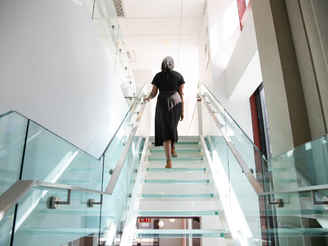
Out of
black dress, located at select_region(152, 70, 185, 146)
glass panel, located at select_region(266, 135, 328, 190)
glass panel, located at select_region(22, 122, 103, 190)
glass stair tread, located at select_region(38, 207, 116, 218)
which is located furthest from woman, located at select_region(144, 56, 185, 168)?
glass panel, located at select_region(22, 122, 103, 190)

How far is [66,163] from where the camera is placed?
1.69 metres

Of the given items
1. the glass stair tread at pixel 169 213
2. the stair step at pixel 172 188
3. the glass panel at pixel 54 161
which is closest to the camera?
the glass panel at pixel 54 161

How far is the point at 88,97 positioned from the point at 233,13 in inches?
184

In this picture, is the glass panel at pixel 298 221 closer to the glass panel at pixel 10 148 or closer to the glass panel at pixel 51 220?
the glass panel at pixel 51 220

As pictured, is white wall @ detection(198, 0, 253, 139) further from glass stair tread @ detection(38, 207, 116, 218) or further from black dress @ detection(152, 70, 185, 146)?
glass stair tread @ detection(38, 207, 116, 218)

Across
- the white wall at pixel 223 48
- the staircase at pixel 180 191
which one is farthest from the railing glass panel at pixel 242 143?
the white wall at pixel 223 48

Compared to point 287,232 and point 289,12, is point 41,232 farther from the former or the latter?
point 289,12

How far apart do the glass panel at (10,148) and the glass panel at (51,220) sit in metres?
0.12

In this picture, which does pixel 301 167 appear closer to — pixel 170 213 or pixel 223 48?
pixel 170 213

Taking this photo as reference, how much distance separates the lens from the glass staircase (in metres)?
1.25

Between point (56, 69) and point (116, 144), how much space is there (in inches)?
36.3

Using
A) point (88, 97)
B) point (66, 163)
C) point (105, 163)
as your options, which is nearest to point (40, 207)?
point (66, 163)

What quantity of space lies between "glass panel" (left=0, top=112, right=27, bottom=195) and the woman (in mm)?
2971

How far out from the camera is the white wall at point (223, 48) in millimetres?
6207
